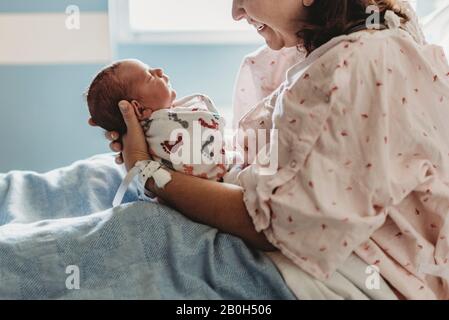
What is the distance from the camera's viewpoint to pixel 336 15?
3.18 feet

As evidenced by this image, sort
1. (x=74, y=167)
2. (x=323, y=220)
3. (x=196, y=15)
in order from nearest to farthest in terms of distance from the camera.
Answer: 1. (x=323, y=220)
2. (x=74, y=167)
3. (x=196, y=15)

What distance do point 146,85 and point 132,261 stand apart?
372 mm

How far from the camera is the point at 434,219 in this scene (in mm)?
911

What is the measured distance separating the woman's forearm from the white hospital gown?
0.09 ft

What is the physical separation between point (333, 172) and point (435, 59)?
314 mm

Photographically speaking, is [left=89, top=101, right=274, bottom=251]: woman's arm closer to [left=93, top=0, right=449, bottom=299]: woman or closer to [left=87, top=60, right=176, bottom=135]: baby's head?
[left=93, top=0, right=449, bottom=299]: woman

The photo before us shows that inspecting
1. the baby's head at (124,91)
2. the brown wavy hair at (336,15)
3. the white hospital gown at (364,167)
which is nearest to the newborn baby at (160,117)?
the baby's head at (124,91)

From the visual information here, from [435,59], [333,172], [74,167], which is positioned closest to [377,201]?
[333,172]

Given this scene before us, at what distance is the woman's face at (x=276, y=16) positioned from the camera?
39.5 inches

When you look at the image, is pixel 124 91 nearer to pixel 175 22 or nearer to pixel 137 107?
pixel 137 107

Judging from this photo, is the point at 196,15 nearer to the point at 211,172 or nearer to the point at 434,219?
the point at 211,172

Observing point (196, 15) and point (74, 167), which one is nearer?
point (74, 167)

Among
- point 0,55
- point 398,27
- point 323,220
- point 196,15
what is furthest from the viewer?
point 196,15

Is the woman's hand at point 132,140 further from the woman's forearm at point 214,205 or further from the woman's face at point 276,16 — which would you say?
the woman's face at point 276,16
